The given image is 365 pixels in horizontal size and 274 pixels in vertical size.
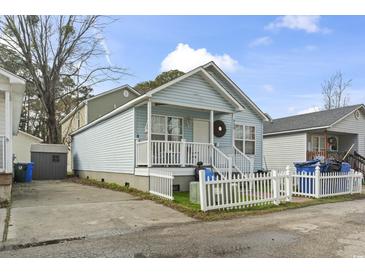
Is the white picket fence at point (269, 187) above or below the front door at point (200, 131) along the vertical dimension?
below

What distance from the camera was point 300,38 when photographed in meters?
11.6

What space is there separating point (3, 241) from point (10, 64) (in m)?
22.7

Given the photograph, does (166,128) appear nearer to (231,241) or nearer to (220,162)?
(220,162)

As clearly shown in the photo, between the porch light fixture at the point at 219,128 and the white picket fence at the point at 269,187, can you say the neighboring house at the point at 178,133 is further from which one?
the white picket fence at the point at 269,187

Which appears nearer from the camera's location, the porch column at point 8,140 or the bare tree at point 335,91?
the porch column at point 8,140

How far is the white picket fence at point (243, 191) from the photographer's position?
829cm

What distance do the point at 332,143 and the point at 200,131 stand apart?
1231cm

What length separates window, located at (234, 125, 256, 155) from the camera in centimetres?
1739

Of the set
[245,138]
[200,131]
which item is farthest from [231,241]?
[245,138]

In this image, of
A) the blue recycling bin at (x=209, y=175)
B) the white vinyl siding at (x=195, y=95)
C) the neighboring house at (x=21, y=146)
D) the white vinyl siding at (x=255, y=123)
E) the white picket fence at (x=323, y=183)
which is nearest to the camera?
the blue recycling bin at (x=209, y=175)

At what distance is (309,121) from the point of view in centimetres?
2122

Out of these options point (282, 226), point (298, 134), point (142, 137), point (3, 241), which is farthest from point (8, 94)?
A: point (298, 134)

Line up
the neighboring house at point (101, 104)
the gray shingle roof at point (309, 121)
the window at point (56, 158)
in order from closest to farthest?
1. the window at point (56, 158)
2. the gray shingle roof at point (309, 121)
3. the neighboring house at point (101, 104)

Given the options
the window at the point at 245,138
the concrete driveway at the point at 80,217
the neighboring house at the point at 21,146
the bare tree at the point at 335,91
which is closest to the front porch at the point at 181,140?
the window at the point at 245,138
